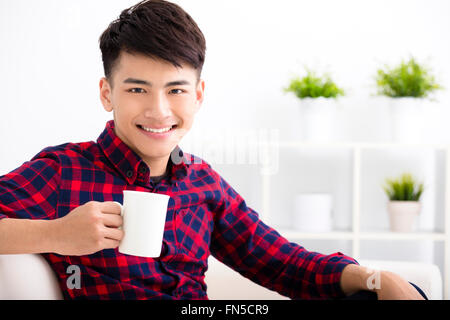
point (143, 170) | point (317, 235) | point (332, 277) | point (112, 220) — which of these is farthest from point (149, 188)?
point (317, 235)

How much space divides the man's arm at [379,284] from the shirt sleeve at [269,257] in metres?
0.03

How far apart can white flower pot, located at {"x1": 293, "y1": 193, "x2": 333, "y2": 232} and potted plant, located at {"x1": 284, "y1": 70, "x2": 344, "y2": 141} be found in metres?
0.30

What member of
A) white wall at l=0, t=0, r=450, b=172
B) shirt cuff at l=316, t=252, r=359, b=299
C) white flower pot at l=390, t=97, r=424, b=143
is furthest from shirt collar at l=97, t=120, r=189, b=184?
white flower pot at l=390, t=97, r=424, b=143

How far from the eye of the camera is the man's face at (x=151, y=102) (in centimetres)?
107

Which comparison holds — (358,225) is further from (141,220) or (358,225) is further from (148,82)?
(141,220)

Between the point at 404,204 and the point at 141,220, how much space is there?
6.44ft

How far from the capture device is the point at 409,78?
8.14ft

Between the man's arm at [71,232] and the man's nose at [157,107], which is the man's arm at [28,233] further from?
the man's nose at [157,107]

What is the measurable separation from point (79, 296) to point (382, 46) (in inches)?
89.2

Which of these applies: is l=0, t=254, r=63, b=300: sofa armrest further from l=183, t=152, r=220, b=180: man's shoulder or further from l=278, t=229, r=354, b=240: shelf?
l=278, t=229, r=354, b=240: shelf

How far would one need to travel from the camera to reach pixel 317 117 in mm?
2521

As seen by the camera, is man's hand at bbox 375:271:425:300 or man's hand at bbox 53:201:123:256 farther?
man's hand at bbox 375:271:425:300

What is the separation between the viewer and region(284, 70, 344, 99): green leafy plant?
251 cm
